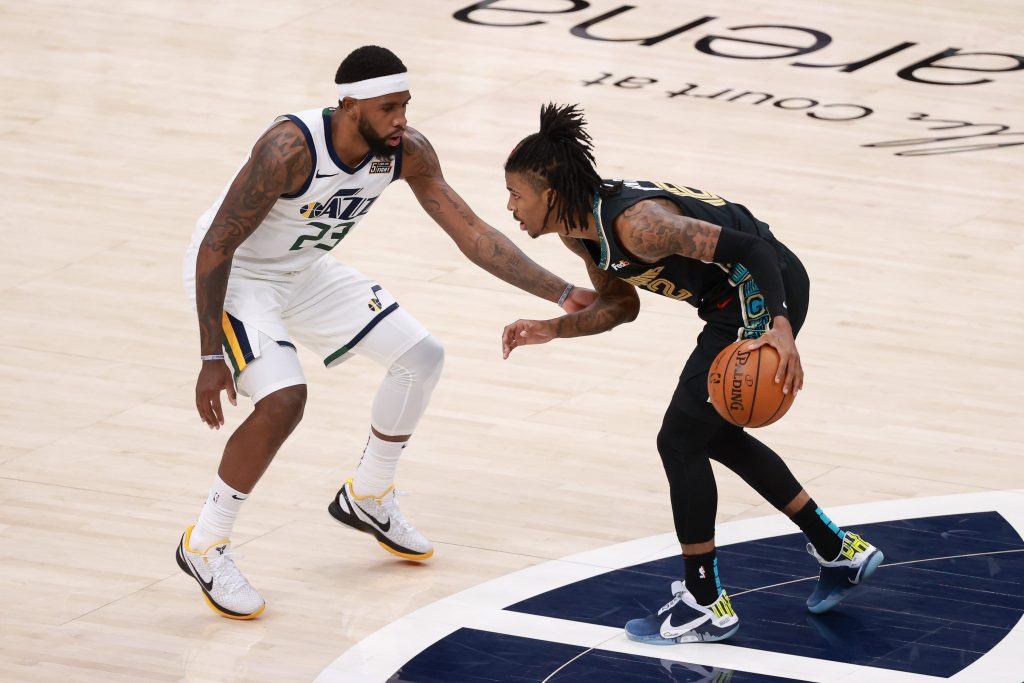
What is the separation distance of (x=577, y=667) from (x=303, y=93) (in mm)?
7896

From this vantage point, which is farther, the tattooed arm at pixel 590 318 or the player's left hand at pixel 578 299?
the player's left hand at pixel 578 299

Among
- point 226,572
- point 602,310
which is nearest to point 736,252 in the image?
point 602,310

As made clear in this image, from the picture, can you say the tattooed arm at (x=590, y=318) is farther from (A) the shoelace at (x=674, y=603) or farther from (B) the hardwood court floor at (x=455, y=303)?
(B) the hardwood court floor at (x=455, y=303)

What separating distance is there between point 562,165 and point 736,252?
596 millimetres

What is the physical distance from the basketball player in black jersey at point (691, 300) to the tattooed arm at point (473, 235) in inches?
14.6

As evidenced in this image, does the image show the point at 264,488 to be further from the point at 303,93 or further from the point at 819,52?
the point at 819,52

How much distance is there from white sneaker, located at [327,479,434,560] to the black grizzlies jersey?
1305 millimetres

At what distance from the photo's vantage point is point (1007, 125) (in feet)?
40.1

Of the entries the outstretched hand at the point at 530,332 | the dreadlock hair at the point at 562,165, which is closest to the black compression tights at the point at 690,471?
the outstretched hand at the point at 530,332

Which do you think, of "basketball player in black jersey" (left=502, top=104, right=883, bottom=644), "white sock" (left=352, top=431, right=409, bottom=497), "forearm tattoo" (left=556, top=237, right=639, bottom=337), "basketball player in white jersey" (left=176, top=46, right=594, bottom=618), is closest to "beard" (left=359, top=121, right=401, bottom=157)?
"basketball player in white jersey" (left=176, top=46, right=594, bottom=618)

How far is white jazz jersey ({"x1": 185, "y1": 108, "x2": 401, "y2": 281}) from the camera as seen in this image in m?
5.71

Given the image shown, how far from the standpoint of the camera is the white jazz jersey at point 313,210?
5.71 meters

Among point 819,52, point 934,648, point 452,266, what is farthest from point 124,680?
point 819,52

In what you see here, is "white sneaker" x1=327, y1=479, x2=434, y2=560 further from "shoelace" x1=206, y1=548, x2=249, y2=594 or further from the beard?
the beard
